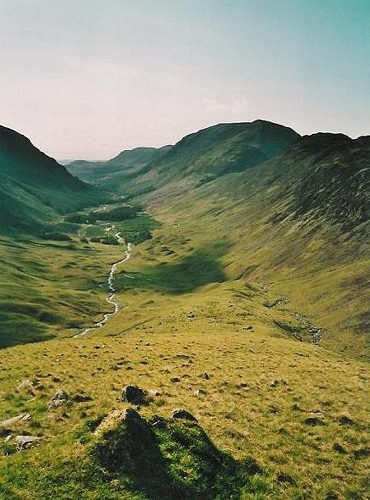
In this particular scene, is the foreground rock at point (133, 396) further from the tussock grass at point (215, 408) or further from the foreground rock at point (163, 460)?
the foreground rock at point (163, 460)

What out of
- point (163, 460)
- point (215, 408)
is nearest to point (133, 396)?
point (215, 408)

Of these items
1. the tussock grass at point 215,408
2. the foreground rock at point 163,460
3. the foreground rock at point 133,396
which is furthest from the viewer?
the foreground rock at point 133,396

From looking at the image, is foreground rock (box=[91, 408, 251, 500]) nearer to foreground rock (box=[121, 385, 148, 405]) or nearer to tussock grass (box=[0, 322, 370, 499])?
tussock grass (box=[0, 322, 370, 499])

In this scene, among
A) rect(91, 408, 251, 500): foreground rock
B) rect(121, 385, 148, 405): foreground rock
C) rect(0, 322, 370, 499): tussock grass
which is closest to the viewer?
rect(91, 408, 251, 500): foreground rock

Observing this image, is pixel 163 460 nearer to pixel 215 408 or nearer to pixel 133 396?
pixel 133 396

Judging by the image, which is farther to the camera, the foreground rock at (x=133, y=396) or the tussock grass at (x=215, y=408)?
the foreground rock at (x=133, y=396)

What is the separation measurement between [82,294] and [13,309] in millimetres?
33196

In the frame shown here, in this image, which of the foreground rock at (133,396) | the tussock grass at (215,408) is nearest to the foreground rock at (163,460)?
the tussock grass at (215,408)

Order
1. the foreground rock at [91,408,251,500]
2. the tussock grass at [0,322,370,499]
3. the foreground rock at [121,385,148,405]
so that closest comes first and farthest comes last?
the foreground rock at [91,408,251,500], the tussock grass at [0,322,370,499], the foreground rock at [121,385,148,405]

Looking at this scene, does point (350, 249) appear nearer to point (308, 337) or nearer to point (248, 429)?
point (308, 337)

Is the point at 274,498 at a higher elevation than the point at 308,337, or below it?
higher

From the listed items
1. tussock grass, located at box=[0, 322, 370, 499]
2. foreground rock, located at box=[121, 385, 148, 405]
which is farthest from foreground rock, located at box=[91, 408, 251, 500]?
foreground rock, located at box=[121, 385, 148, 405]

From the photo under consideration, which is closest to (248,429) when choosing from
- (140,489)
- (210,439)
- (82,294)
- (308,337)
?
(210,439)

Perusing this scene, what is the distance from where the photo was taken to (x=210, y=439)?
2402 centimetres
